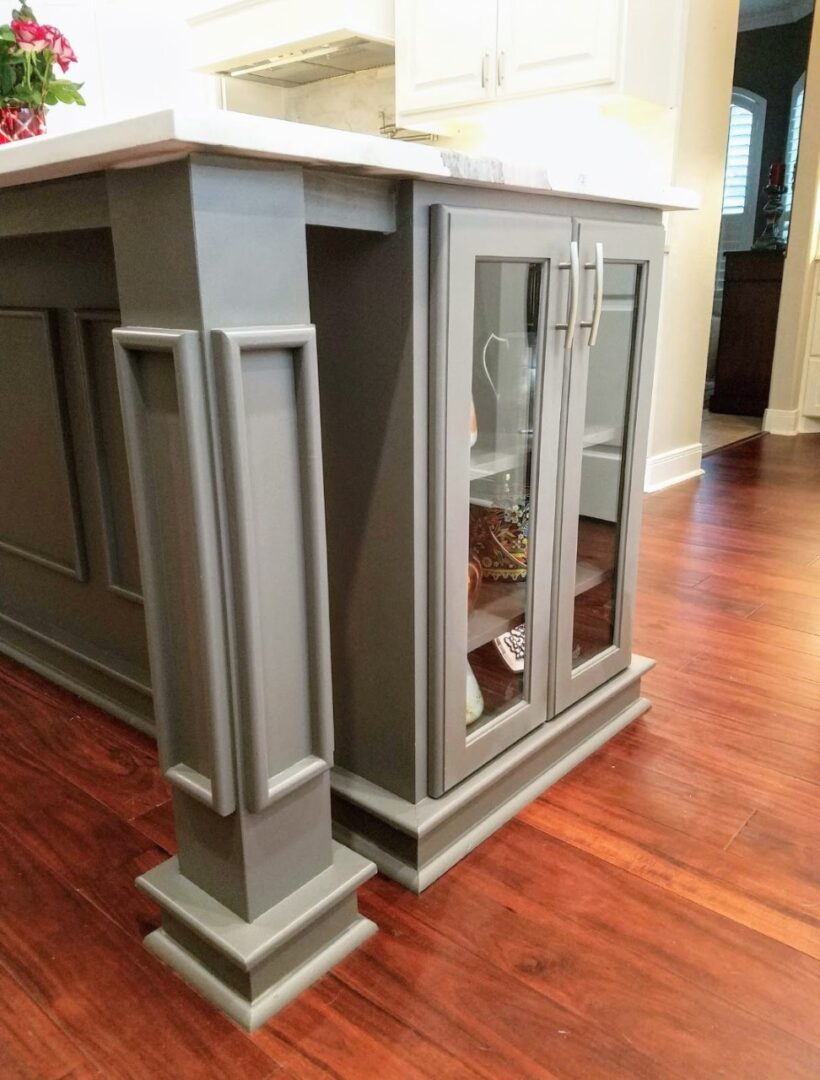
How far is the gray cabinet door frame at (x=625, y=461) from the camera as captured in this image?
125cm

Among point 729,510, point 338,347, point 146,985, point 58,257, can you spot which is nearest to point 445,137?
point 729,510

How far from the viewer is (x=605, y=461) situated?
143cm

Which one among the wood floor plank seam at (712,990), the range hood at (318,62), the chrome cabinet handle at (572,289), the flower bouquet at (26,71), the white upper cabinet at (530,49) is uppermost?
the range hood at (318,62)

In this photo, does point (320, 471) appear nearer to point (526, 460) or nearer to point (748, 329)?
point (526, 460)

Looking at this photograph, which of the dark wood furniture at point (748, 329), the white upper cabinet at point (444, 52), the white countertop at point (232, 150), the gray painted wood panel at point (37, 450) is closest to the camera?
the white countertop at point (232, 150)

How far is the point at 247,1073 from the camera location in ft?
2.93

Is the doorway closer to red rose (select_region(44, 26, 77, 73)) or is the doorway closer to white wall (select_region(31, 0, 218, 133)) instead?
white wall (select_region(31, 0, 218, 133))

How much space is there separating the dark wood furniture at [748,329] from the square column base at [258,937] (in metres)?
4.72

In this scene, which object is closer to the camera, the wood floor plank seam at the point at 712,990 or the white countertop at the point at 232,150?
the white countertop at the point at 232,150

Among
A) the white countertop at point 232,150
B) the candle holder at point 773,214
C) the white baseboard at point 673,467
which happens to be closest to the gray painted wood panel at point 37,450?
the white countertop at point 232,150

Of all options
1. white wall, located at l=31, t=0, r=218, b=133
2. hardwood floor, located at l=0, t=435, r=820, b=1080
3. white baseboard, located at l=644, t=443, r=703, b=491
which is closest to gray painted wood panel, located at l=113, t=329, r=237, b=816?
hardwood floor, located at l=0, t=435, r=820, b=1080

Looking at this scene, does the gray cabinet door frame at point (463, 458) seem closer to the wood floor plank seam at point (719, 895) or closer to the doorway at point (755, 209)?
the wood floor plank seam at point (719, 895)

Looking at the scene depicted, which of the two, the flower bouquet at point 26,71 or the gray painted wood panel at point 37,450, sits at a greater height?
the flower bouquet at point 26,71

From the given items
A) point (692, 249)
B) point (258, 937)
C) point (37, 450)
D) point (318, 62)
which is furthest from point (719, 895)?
point (318, 62)
